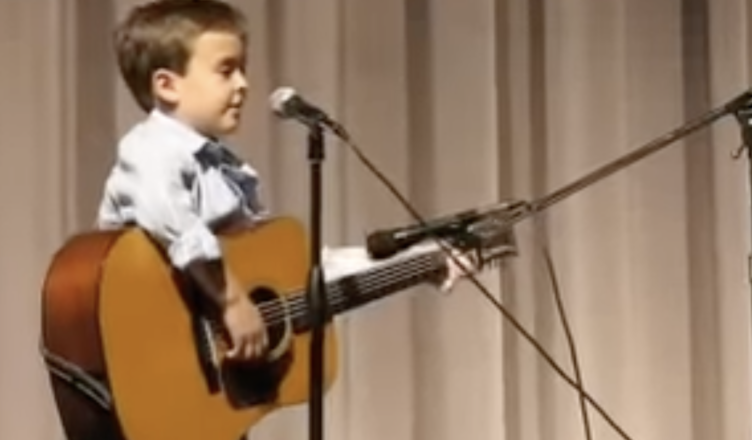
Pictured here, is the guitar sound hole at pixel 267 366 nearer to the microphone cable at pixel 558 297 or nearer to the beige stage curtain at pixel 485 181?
the beige stage curtain at pixel 485 181

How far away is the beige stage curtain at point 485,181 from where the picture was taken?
2.35 metres

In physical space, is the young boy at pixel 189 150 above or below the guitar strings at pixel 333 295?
above

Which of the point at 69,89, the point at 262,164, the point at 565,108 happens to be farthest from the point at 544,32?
the point at 69,89

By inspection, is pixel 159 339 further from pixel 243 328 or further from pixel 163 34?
pixel 163 34

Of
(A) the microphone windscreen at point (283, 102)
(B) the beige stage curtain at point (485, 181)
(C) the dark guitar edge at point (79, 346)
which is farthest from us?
(B) the beige stage curtain at point (485, 181)

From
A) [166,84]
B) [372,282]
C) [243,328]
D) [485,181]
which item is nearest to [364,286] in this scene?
[372,282]

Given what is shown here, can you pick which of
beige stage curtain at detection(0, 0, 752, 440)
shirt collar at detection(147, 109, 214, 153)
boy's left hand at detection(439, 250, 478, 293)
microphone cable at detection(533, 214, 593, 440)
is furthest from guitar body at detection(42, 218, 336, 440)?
microphone cable at detection(533, 214, 593, 440)

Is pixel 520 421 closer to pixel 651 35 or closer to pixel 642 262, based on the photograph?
pixel 642 262

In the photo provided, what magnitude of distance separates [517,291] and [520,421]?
208mm

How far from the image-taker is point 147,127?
1.73m

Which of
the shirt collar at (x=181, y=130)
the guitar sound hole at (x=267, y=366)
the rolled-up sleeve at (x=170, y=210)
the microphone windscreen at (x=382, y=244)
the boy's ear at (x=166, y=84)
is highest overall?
the boy's ear at (x=166, y=84)

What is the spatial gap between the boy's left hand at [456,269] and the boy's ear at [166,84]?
0.36 metres

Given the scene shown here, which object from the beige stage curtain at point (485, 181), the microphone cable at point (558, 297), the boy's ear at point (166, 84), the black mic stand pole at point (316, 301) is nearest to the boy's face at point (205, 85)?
the boy's ear at point (166, 84)

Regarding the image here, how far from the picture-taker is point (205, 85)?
1.75 m
